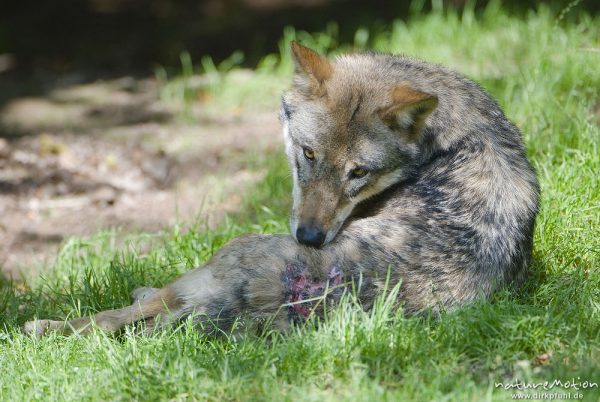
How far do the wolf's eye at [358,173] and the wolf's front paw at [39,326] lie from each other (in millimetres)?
1957

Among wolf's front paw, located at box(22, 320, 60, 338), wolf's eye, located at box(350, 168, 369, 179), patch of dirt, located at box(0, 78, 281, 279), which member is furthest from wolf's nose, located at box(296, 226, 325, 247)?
patch of dirt, located at box(0, 78, 281, 279)

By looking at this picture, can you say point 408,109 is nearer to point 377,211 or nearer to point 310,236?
point 377,211

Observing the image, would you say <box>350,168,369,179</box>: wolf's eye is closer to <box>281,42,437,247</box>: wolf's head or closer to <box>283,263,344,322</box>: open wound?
<box>281,42,437,247</box>: wolf's head

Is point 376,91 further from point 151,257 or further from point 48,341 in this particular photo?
point 48,341

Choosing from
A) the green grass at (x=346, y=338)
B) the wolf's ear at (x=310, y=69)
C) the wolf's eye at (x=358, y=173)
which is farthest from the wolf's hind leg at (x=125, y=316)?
the wolf's ear at (x=310, y=69)

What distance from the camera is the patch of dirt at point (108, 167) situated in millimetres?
7020

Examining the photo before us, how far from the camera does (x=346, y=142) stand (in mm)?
4688

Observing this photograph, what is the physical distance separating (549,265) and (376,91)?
1.52m

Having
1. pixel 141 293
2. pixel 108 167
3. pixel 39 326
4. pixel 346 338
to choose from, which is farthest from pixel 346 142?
pixel 108 167

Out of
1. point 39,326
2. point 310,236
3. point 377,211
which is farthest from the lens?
point 377,211

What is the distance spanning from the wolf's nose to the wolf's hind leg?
772 mm

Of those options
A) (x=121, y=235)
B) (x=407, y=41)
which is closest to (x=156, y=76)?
(x=407, y=41)

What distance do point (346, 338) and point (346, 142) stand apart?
131 cm

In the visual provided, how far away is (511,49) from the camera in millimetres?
8195
